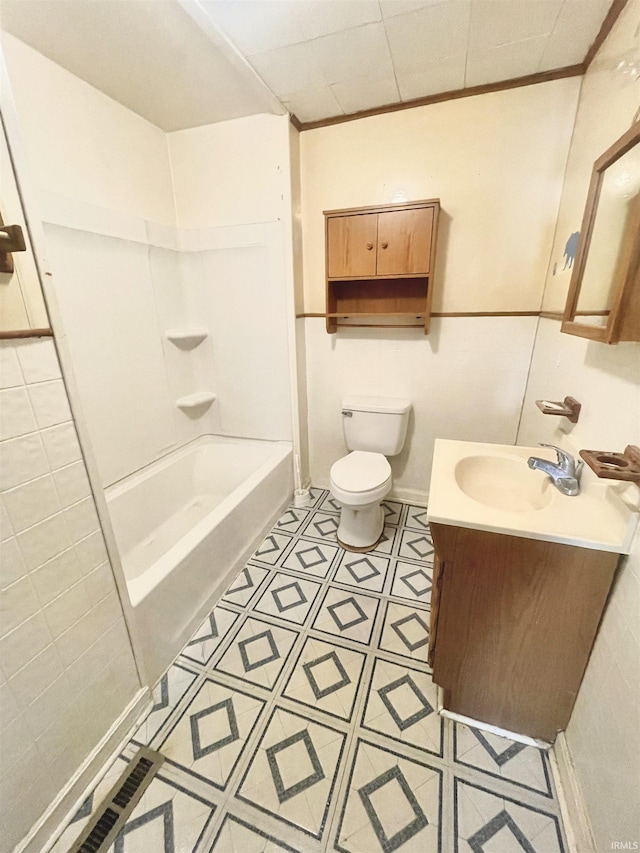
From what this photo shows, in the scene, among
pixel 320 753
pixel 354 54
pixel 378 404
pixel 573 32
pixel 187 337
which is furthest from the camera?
pixel 187 337

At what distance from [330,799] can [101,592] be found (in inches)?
34.8

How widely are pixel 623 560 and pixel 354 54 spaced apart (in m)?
2.01

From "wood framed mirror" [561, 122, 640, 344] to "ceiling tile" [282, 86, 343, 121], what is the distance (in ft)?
4.34

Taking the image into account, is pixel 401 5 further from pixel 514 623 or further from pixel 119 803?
pixel 119 803

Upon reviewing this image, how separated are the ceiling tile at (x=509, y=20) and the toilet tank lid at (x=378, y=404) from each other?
5.11 ft

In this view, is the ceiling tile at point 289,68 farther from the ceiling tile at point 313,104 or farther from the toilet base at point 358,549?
the toilet base at point 358,549

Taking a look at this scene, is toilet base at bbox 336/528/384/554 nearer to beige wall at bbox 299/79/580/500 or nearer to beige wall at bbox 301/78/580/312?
beige wall at bbox 299/79/580/500

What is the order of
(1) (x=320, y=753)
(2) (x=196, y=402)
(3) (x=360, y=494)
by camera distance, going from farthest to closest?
(2) (x=196, y=402)
(3) (x=360, y=494)
(1) (x=320, y=753)

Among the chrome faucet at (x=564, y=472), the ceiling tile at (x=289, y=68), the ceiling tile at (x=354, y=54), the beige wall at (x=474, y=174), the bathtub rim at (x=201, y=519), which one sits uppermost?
the ceiling tile at (x=354, y=54)

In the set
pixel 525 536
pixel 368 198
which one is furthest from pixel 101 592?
pixel 368 198

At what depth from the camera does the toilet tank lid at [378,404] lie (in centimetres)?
201

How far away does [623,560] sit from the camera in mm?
827

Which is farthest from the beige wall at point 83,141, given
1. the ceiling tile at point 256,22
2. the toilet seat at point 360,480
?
the toilet seat at point 360,480

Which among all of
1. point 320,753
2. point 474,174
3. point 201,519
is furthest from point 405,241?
point 320,753
